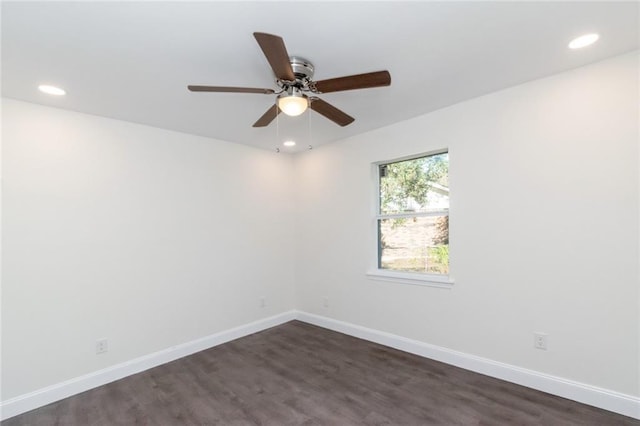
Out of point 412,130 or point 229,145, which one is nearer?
point 412,130

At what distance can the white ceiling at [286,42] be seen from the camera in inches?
63.5

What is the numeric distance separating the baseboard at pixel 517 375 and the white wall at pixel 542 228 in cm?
5

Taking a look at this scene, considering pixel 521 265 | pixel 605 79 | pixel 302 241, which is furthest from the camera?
pixel 302 241

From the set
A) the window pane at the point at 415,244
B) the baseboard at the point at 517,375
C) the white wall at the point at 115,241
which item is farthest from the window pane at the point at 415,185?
the white wall at the point at 115,241

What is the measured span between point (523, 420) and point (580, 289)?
104 centimetres

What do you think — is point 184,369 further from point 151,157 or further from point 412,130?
point 412,130

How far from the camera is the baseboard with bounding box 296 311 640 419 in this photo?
2172 millimetres

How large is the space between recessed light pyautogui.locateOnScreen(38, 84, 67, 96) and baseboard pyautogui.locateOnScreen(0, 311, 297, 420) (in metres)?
2.42

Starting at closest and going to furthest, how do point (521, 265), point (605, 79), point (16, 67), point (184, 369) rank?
point (16, 67)
point (605, 79)
point (521, 265)
point (184, 369)

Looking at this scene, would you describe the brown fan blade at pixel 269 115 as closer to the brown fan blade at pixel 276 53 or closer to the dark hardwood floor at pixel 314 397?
the brown fan blade at pixel 276 53

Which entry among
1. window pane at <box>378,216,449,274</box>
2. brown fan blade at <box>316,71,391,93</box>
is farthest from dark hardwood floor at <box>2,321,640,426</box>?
brown fan blade at <box>316,71,391,93</box>

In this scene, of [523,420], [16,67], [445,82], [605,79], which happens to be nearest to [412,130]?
[445,82]

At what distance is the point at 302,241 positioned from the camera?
4594 mm

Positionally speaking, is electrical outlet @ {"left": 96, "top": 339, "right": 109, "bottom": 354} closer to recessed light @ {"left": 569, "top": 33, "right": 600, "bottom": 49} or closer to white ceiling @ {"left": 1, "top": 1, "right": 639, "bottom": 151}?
white ceiling @ {"left": 1, "top": 1, "right": 639, "bottom": 151}
